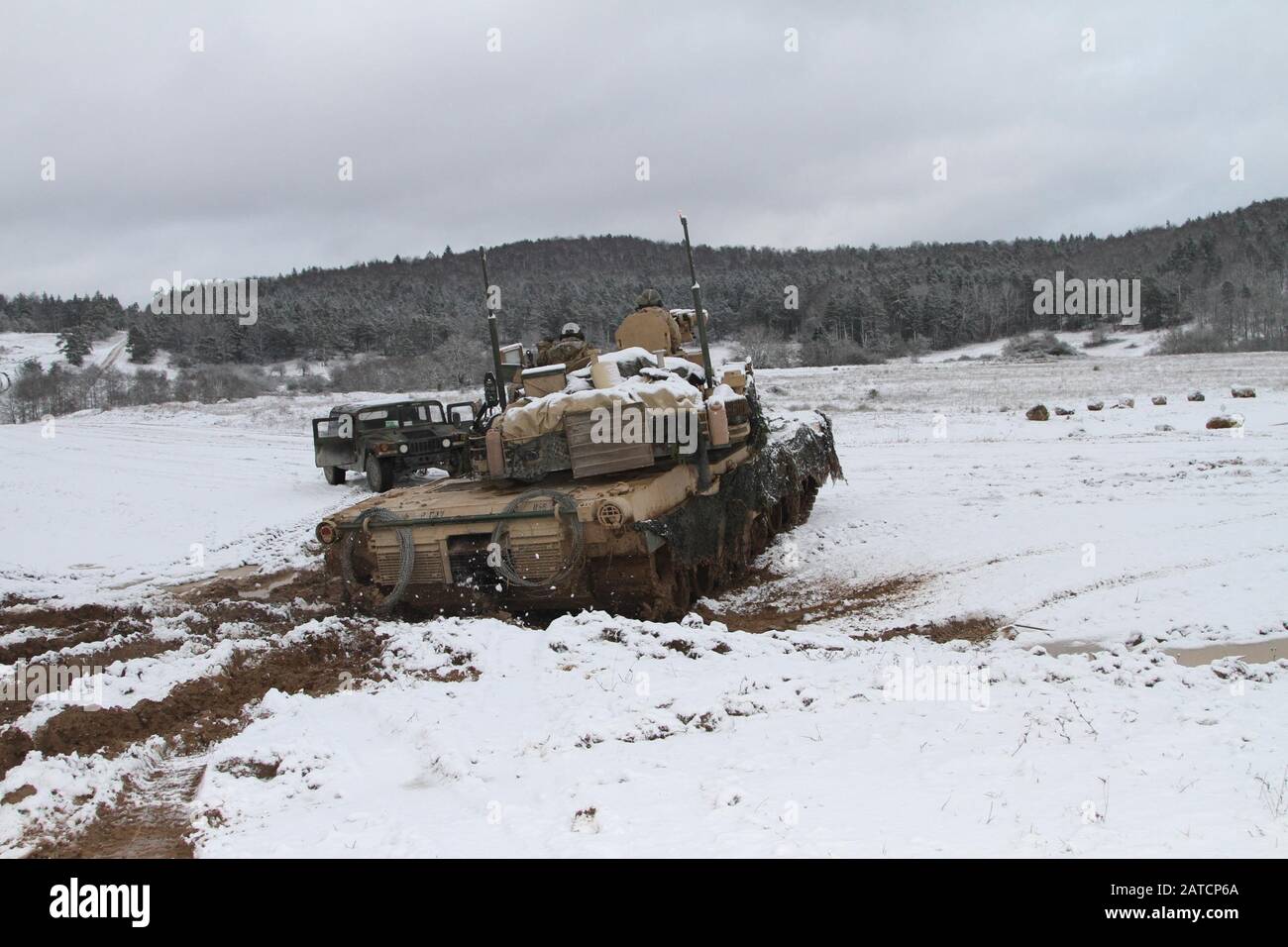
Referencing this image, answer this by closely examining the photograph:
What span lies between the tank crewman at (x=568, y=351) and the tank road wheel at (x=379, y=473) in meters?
7.14

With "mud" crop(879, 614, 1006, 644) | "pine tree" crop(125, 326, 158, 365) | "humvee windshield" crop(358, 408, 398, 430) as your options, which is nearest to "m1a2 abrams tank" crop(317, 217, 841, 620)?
"mud" crop(879, 614, 1006, 644)

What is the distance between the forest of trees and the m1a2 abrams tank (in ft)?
151

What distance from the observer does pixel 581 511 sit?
26.6ft

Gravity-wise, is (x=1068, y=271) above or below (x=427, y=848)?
above

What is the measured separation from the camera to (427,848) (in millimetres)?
4105

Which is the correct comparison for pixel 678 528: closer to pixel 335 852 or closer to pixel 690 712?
pixel 690 712

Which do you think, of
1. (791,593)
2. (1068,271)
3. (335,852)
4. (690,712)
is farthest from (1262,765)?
(1068,271)

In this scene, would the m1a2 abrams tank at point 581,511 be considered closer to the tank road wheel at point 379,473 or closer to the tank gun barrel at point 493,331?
the tank gun barrel at point 493,331

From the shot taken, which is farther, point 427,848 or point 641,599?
point 641,599

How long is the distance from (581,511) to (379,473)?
10.4m

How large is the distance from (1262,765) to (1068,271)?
343 ft

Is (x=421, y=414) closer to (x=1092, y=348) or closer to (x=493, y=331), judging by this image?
(x=493, y=331)

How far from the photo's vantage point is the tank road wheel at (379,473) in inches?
696

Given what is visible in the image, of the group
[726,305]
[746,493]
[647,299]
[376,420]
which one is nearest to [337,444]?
[376,420]
